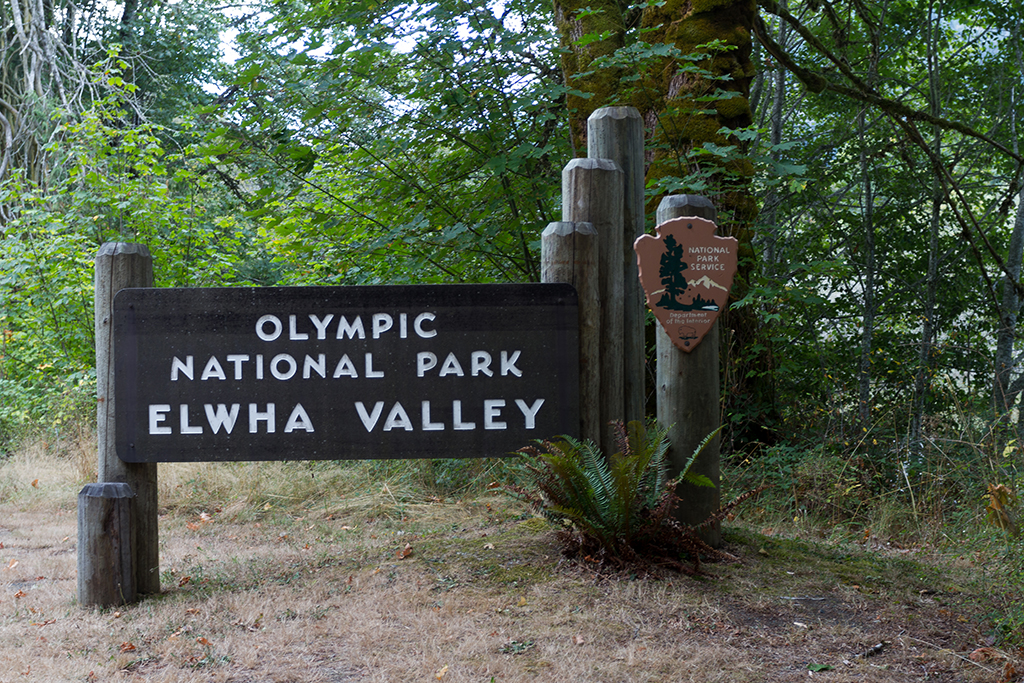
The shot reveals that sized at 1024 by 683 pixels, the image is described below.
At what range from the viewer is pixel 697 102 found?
5.91 m

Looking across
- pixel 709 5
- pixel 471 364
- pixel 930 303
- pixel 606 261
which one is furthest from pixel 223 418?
pixel 930 303

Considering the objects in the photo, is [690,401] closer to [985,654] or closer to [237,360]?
[985,654]

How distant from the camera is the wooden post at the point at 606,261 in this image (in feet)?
13.4

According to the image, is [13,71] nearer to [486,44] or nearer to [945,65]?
[486,44]

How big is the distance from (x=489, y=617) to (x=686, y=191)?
3708 millimetres

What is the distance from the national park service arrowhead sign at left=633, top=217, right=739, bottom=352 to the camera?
3.83m

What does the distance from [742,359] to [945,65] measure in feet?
19.7

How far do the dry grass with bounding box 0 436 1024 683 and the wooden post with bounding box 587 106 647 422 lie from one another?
38.7 inches

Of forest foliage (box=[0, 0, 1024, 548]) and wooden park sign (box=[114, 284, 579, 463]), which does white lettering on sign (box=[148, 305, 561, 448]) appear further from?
forest foliage (box=[0, 0, 1024, 548])

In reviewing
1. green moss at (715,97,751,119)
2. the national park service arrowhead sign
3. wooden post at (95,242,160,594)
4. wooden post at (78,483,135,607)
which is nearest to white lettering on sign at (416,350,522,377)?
the national park service arrowhead sign

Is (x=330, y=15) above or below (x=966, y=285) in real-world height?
above

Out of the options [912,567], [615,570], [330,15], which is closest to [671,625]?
[615,570]

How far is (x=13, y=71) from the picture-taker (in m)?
12.8

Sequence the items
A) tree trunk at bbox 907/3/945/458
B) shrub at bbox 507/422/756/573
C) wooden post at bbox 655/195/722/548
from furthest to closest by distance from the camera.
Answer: tree trunk at bbox 907/3/945/458
wooden post at bbox 655/195/722/548
shrub at bbox 507/422/756/573
